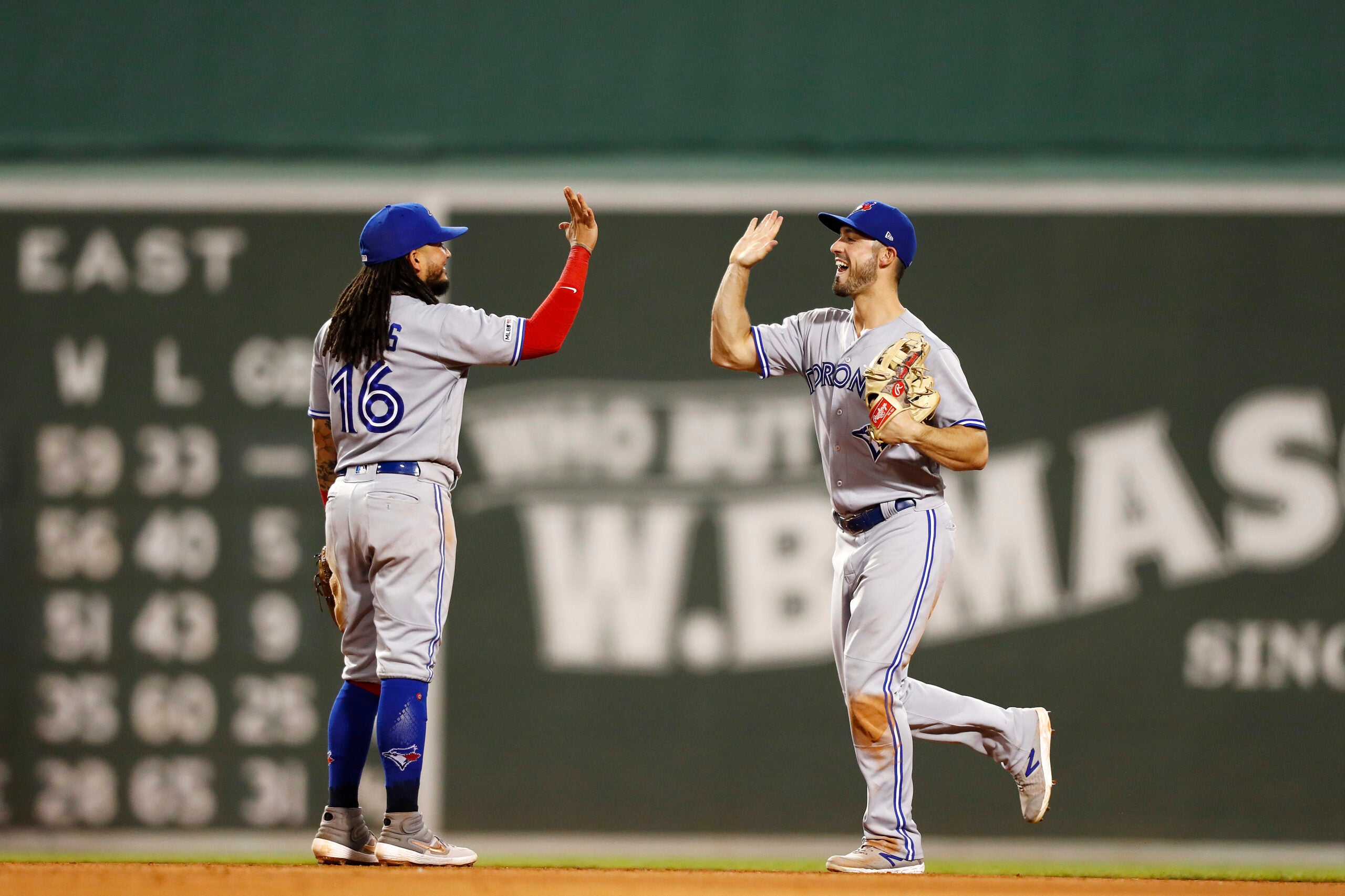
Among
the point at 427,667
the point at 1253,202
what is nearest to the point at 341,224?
the point at 427,667

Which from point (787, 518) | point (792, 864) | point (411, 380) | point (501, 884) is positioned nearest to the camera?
point (501, 884)

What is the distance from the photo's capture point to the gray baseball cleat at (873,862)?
3.16 meters

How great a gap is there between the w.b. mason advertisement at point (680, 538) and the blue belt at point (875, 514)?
199 centimetres

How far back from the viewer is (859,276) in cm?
341

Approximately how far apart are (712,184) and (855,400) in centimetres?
238

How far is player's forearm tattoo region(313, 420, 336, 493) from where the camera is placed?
338 centimetres

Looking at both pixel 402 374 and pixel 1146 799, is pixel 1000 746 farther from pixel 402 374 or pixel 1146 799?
pixel 1146 799

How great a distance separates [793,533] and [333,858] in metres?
2.64

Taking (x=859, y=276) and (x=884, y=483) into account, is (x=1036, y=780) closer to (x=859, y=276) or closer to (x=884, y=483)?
(x=884, y=483)

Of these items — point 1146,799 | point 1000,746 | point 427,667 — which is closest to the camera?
point 427,667

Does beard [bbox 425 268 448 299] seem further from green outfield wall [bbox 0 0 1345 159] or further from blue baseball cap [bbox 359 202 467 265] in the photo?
green outfield wall [bbox 0 0 1345 159]

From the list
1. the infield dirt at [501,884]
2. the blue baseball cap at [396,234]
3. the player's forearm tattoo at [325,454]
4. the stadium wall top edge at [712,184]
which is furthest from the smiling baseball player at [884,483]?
the stadium wall top edge at [712,184]

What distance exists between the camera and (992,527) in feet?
17.7

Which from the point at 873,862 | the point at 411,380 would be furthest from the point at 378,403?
the point at 873,862
